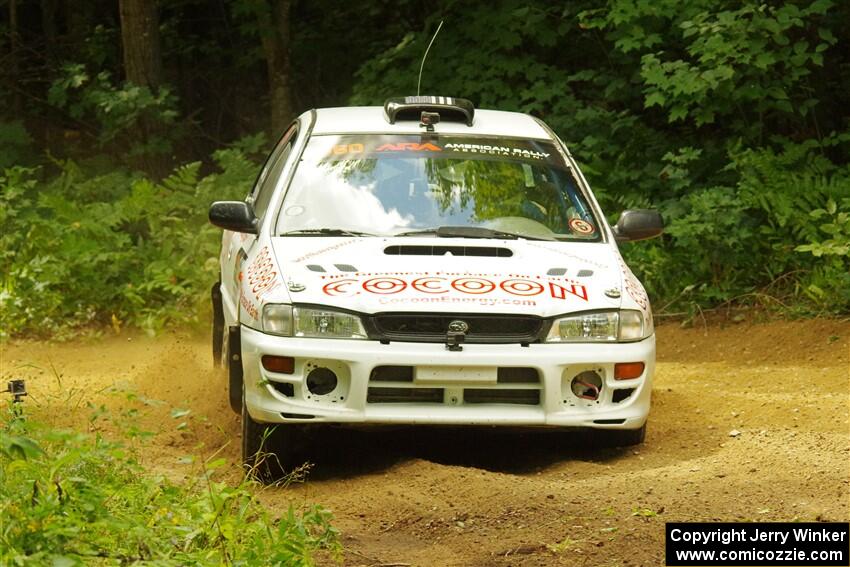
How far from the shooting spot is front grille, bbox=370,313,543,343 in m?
6.19

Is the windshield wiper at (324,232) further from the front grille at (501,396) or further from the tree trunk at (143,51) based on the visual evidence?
the tree trunk at (143,51)

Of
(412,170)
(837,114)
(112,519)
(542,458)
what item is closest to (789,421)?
(542,458)

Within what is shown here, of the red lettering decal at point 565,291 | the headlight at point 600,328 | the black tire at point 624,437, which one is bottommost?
the black tire at point 624,437

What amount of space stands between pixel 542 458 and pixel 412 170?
1723 mm

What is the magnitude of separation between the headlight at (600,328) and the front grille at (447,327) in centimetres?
11

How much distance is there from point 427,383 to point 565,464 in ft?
3.18

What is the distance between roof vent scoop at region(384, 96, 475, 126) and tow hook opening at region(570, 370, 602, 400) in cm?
209

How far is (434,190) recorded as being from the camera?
7.23 metres

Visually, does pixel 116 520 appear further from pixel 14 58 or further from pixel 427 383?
pixel 14 58

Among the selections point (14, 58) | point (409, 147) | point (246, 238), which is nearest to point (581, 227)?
point (409, 147)

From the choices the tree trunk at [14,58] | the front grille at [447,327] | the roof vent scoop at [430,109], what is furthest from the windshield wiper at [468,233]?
the tree trunk at [14,58]

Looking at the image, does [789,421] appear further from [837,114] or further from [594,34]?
[594,34]

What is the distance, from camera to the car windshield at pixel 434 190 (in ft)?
23.0

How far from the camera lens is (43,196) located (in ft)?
40.1
